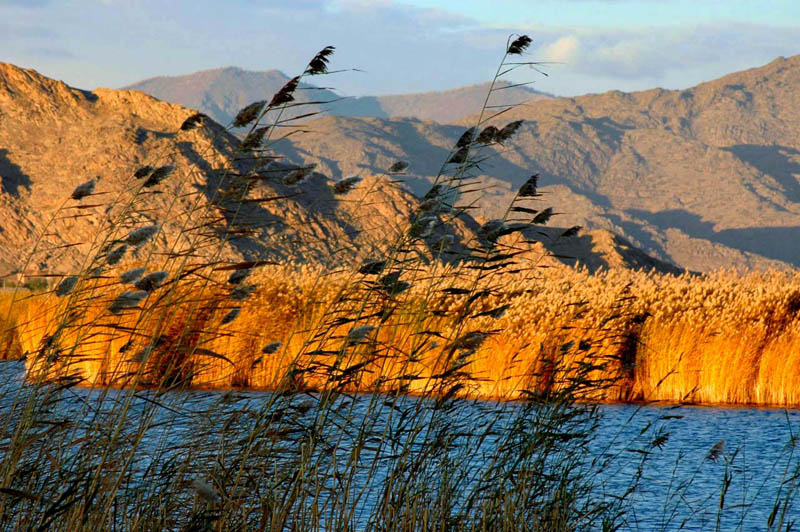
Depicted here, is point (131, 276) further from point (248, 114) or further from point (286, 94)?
point (286, 94)

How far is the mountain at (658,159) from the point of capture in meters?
87.2

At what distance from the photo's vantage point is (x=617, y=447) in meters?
7.88

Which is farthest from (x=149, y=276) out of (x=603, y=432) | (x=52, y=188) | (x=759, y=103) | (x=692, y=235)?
(x=759, y=103)

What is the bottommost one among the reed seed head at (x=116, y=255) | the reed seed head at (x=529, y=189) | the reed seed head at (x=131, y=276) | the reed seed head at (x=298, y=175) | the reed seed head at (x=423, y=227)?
the reed seed head at (x=131, y=276)

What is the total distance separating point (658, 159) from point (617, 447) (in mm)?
Result: 108435

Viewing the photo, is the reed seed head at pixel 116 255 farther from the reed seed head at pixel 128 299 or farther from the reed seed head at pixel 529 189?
the reed seed head at pixel 529 189

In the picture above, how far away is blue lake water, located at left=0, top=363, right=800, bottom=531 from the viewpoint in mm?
3945

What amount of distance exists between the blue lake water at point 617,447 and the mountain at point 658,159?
71321 millimetres

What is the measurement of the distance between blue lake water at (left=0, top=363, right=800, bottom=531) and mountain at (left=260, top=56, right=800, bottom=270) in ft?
234

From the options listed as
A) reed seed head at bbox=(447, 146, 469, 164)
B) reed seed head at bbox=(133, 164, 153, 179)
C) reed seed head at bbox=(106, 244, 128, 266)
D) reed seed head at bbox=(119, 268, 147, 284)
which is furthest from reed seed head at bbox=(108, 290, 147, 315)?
reed seed head at bbox=(447, 146, 469, 164)

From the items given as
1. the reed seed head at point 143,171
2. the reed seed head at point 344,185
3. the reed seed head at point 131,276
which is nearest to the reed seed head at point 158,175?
Result: the reed seed head at point 143,171

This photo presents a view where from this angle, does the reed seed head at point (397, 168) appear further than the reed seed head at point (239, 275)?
Yes

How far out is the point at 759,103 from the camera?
12706cm

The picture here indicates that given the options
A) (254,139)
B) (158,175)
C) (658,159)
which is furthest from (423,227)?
(658,159)
